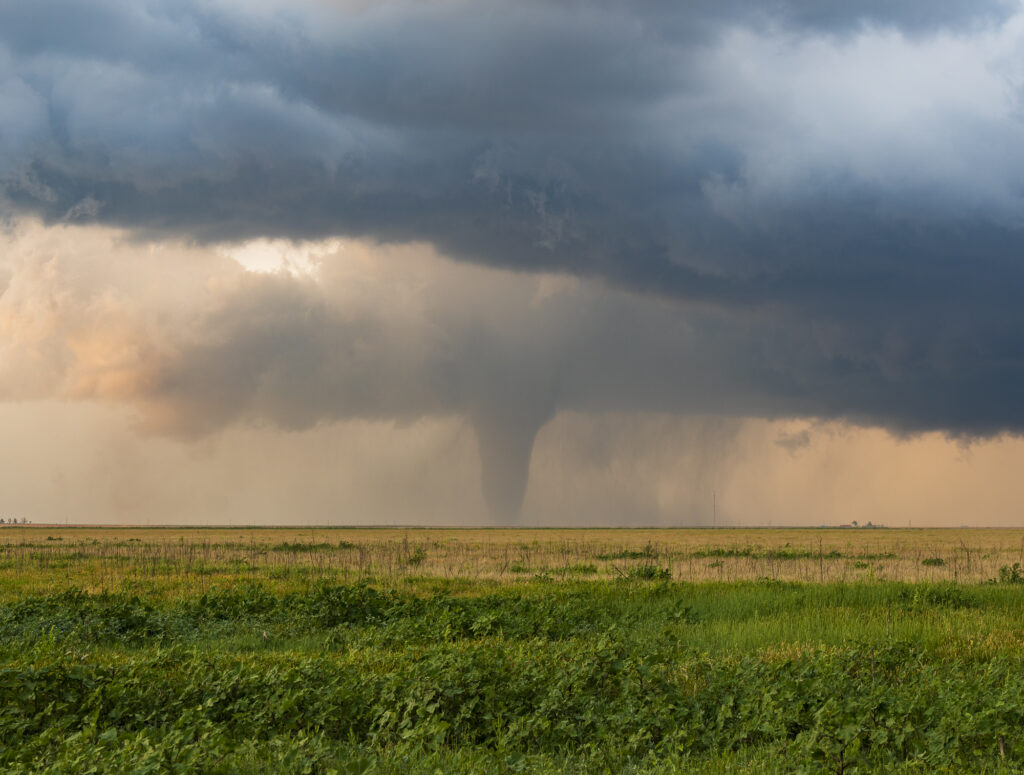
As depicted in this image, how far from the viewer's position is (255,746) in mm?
8398

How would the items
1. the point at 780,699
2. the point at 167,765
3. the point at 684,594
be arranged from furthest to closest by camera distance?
1. the point at 684,594
2. the point at 780,699
3. the point at 167,765

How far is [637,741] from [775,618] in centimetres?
1056

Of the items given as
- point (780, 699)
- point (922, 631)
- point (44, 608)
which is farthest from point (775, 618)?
point (44, 608)

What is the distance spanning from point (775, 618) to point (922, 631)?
10.00 ft

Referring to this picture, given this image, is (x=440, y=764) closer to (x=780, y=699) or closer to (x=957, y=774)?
(x=780, y=699)

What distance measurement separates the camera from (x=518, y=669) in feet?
36.9

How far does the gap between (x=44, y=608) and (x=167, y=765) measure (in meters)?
13.6

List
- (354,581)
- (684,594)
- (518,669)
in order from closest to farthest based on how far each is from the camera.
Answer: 1. (518,669)
2. (684,594)
3. (354,581)

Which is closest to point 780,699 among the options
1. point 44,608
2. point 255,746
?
point 255,746

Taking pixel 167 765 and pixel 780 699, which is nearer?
pixel 167 765

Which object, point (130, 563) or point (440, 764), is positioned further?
point (130, 563)

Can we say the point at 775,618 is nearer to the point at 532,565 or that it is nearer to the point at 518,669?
the point at 518,669

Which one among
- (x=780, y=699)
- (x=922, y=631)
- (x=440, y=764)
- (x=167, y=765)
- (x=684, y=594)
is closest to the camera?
(x=167, y=765)

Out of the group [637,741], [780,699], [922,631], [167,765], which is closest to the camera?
[167,765]
